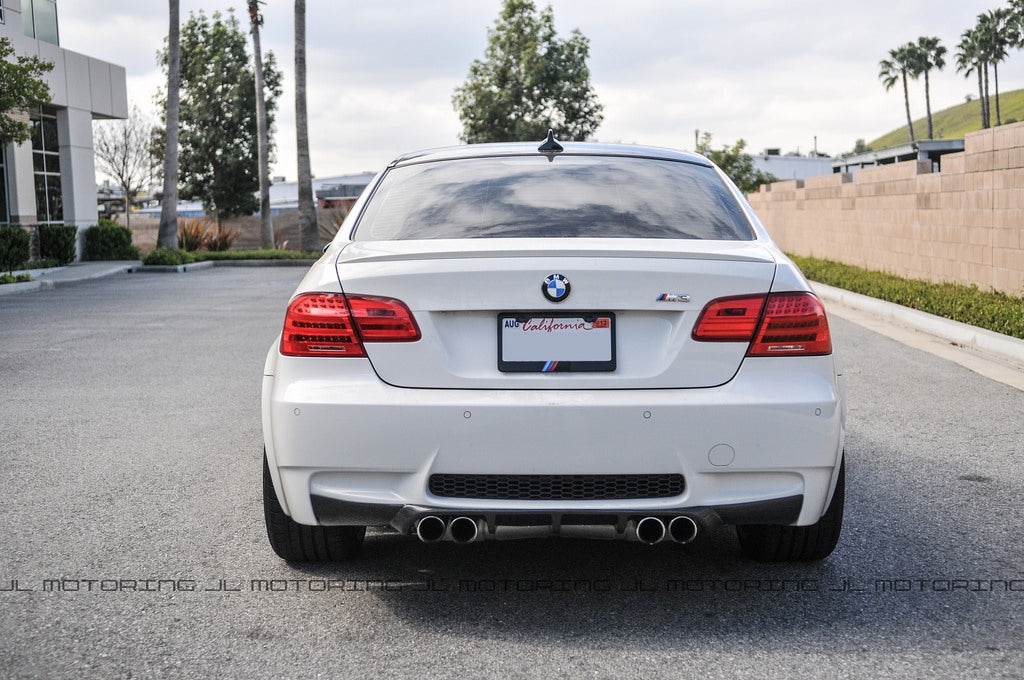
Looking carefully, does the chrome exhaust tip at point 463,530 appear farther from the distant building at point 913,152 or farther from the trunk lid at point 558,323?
the distant building at point 913,152

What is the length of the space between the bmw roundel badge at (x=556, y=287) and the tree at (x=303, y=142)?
32310mm

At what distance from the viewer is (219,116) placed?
2106 inches

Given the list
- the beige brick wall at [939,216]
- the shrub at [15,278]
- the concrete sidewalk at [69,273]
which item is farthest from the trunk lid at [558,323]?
the shrub at [15,278]

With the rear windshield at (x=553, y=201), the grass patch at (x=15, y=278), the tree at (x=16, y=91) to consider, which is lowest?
the rear windshield at (x=553, y=201)

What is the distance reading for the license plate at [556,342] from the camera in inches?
144

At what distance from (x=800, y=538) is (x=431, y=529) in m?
1.44

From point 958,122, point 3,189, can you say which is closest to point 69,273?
point 3,189

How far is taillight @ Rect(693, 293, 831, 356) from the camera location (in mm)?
3684

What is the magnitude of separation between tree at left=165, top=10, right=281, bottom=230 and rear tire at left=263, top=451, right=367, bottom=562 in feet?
168

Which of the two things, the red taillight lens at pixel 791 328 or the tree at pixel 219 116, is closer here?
the red taillight lens at pixel 791 328

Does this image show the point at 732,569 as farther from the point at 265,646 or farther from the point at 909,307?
the point at 909,307

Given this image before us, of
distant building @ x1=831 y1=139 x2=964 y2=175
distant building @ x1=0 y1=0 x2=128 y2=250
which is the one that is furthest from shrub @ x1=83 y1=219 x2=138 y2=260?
distant building @ x1=831 y1=139 x2=964 y2=175

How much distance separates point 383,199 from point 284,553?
142cm

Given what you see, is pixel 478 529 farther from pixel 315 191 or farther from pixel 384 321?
pixel 315 191
